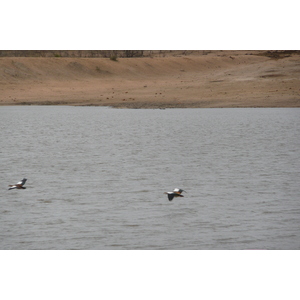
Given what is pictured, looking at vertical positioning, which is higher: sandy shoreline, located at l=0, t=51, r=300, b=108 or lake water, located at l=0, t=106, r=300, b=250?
sandy shoreline, located at l=0, t=51, r=300, b=108

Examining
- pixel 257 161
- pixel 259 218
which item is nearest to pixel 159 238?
pixel 259 218

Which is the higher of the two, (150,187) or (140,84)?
(140,84)

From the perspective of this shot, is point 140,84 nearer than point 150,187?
No

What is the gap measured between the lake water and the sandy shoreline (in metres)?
11.5

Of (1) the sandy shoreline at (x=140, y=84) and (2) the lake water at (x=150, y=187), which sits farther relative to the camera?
(1) the sandy shoreline at (x=140, y=84)

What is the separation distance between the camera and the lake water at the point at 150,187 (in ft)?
28.0

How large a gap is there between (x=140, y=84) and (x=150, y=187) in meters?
35.7

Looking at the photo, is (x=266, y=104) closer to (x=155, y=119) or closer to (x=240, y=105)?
(x=240, y=105)

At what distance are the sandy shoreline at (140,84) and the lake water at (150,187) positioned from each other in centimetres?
1148

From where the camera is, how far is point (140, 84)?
47094 mm

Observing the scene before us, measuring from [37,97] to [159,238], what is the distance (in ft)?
109

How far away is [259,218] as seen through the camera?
9477 mm

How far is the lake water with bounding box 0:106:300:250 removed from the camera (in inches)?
336

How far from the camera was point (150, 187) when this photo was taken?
1195cm
